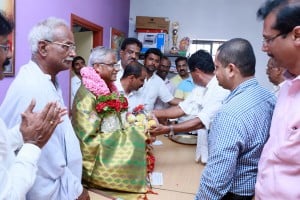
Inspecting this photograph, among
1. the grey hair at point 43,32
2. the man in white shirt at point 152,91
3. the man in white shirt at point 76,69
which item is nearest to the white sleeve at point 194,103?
the man in white shirt at point 152,91

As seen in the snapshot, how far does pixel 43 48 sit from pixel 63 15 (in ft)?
6.19

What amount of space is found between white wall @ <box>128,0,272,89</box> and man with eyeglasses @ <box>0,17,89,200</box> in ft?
14.6

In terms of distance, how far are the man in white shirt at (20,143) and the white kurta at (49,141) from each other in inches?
6.4

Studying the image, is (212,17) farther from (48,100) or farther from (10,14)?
(48,100)

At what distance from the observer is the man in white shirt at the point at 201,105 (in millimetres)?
2105

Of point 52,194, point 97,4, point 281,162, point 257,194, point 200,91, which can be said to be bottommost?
point 52,194

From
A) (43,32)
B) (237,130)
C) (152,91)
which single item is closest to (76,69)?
(152,91)

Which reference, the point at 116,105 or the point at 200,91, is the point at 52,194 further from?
the point at 200,91

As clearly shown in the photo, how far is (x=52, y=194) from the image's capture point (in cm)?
126

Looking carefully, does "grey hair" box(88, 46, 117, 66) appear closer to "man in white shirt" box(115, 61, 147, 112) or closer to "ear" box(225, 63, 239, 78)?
"man in white shirt" box(115, 61, 147, 112)

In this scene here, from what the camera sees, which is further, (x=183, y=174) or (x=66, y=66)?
(x=183, y=174)

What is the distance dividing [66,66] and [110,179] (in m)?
0.75

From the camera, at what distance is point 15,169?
865 millimetres

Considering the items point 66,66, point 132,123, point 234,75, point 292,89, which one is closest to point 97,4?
point 132,123
